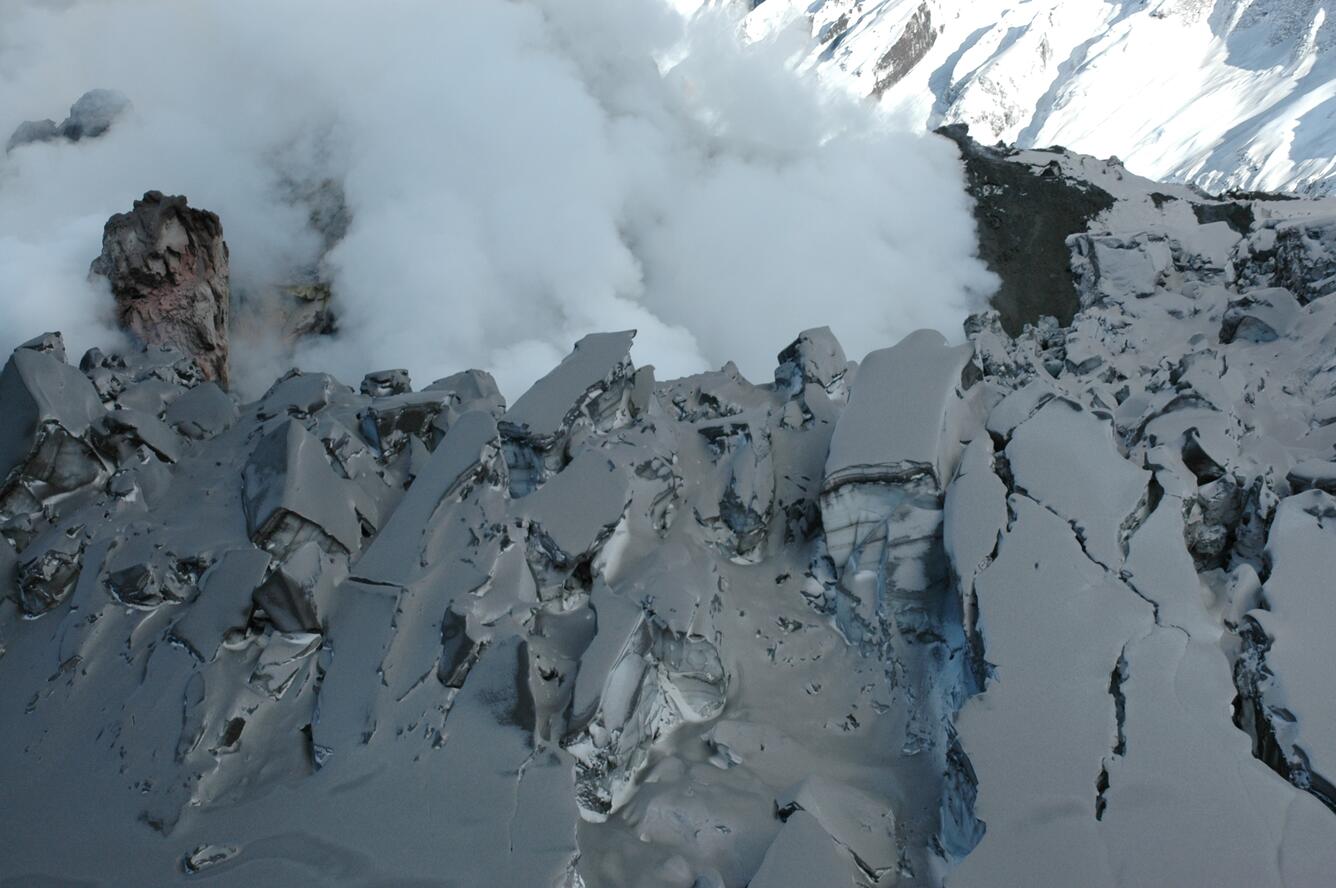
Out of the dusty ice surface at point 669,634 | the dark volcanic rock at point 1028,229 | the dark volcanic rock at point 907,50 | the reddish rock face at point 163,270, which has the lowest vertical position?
the dark volcanic rock at point 907,50

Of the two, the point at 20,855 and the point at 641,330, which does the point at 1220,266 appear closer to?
the point at 641,330

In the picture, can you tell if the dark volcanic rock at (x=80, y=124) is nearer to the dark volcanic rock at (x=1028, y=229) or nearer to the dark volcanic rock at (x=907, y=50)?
the dark volcanic rock at (x=1028, y=229)

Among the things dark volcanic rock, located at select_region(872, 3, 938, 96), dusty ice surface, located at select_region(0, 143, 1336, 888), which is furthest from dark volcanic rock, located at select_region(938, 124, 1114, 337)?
dark volcanic rock, located at select_region(872, 3, 938, 96)

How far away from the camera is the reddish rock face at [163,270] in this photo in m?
7.01

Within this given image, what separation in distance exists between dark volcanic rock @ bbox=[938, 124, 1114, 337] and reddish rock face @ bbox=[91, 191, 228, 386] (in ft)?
27.2

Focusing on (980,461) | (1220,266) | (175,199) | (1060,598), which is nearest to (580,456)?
(980,461)

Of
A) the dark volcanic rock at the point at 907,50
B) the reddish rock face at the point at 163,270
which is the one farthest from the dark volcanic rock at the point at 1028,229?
the dark volcanic rock at the point at 907,50

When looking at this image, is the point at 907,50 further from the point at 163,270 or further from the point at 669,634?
the point at 669,634

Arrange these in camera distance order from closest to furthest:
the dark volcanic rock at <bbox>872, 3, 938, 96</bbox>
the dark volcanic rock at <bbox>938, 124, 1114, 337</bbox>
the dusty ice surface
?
the dusty ice surface, the dark volcanic rock at <bbox>938, 124, 1114, 337</bbox>, the dark volcanic rock at <bbox>872, 3, 938, 96</bbox>

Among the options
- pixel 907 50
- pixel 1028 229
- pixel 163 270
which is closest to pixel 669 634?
pixel 163 270

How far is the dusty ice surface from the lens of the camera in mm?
2322

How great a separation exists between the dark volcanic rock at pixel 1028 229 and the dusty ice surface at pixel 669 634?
5.10m

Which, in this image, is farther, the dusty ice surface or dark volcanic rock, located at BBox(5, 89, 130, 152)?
dark volcanic rock, located at BBox(5, 89, 130, 152)

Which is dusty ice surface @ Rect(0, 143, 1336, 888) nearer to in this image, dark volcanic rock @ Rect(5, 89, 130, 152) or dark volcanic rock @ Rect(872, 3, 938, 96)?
dark volcanic rock @ Rect(5, 89, 130, 152)
